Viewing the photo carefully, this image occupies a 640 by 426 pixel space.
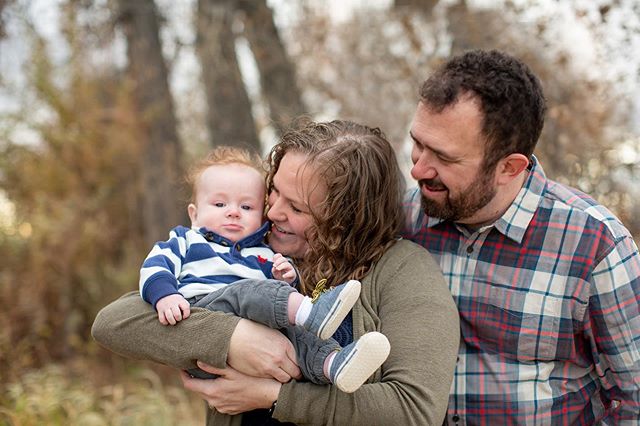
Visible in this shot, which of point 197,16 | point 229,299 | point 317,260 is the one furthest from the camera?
point 197,16

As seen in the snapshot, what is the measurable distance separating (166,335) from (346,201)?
0.76m

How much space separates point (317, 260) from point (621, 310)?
1063 mm

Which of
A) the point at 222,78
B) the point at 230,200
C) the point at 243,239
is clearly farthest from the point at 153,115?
the point at 243,239

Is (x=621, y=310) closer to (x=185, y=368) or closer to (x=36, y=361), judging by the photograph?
(x=185, y=368)

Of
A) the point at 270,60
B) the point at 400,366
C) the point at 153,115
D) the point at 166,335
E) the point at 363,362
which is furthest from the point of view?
the point at 153,115

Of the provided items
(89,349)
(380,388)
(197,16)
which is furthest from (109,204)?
(380,388)

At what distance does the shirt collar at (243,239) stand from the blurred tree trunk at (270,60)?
3.60 metres

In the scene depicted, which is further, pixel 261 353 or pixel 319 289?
pixel 319 289

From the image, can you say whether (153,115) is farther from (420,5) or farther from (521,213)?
(521,213)

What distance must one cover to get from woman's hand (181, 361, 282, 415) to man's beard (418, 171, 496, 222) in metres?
0.89

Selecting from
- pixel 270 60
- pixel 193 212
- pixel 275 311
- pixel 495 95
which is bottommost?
pixel 275 311

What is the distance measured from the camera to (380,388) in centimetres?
205

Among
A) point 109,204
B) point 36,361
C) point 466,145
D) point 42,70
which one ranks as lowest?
point 36,361

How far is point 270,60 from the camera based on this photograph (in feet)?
20.2
